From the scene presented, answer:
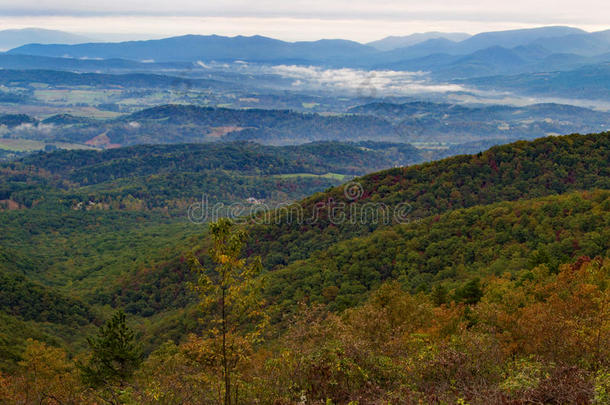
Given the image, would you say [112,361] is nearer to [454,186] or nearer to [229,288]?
[229,288]

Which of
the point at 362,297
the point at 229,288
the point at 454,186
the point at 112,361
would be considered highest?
the point at 229,288

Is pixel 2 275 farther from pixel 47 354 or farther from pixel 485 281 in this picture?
pixel 485 281

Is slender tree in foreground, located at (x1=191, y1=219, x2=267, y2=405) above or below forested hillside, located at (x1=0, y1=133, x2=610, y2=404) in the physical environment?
above

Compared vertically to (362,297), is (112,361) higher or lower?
higher

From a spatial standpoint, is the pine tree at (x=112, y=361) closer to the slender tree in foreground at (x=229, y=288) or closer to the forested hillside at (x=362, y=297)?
the forested hillside at (x=362, y=297)

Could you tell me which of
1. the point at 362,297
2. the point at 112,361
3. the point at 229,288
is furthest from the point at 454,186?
the point at 229,288

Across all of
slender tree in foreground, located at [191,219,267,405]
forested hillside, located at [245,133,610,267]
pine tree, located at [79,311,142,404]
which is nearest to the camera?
slender tree in foreground, located at [191,219,267,405]

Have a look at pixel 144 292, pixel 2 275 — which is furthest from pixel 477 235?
pixel 2 275

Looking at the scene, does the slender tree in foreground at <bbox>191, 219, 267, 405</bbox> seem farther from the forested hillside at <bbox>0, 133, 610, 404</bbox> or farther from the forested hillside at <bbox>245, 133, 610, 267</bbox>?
the forested hillside at <bbox>245, 133, 610, 267</bbox>

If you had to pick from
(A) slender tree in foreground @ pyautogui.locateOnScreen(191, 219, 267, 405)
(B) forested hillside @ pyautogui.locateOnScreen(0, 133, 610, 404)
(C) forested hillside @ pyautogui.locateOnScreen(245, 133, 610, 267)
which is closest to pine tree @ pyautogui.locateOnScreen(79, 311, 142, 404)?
(B) forested hillside @ pyautogui.locateOnScreen(0, 133, 610, 404)

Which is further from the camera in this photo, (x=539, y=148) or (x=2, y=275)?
(x=539, y=148)

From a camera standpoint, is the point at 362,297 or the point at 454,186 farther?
the point at 454,186
